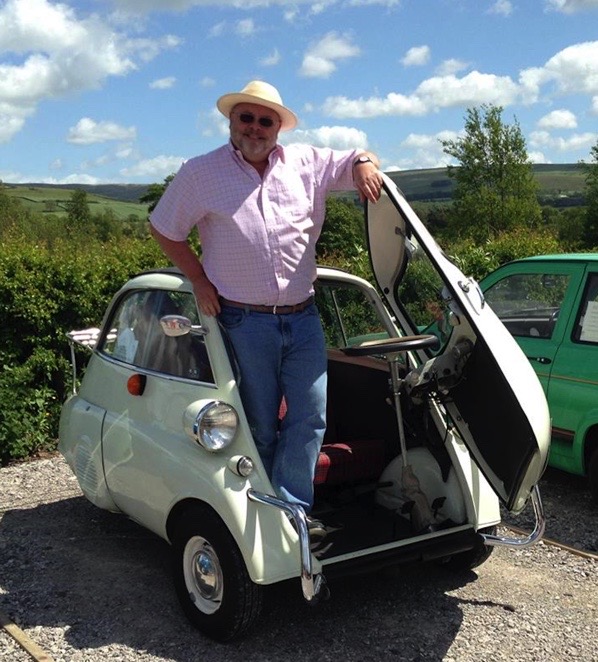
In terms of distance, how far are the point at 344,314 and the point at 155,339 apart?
48.7 inches

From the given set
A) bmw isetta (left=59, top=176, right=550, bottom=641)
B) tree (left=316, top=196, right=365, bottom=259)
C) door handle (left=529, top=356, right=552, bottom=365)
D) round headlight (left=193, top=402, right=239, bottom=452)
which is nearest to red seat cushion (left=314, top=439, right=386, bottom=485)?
bmw isetta (left=59, top=176, right=550, bottom=641)

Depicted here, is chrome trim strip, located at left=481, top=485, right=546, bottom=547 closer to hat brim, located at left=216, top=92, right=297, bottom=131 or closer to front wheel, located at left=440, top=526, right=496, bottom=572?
front wheel, located at left=440, top=526, right=496, bottom=572

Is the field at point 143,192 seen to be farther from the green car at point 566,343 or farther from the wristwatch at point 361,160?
the wristwatch at point 361,160

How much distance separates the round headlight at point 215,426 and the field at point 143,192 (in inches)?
1895

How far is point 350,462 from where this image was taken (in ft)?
15.4

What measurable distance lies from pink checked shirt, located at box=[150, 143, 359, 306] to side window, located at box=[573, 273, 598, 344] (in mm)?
2750

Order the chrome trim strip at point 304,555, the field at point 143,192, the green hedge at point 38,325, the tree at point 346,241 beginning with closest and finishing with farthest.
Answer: the chrome trim strip at point 304,555, the tree at point 346,241, the green hedge at point 38,325, the field at point 143,192

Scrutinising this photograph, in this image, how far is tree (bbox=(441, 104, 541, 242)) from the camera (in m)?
44.3

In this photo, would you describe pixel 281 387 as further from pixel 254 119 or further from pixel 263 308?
pixel 254 119

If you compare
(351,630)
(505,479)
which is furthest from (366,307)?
(351,630)

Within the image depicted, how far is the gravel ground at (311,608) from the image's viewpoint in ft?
12.7

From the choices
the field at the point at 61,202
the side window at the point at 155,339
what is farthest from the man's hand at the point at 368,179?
the field at the point at 61,202

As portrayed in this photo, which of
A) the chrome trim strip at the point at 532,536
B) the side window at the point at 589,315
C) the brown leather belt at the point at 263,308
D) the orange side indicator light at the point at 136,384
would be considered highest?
the brown leather belt at the point at 263,308

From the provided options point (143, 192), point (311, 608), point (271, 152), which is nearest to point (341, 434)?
point (311, 608)
